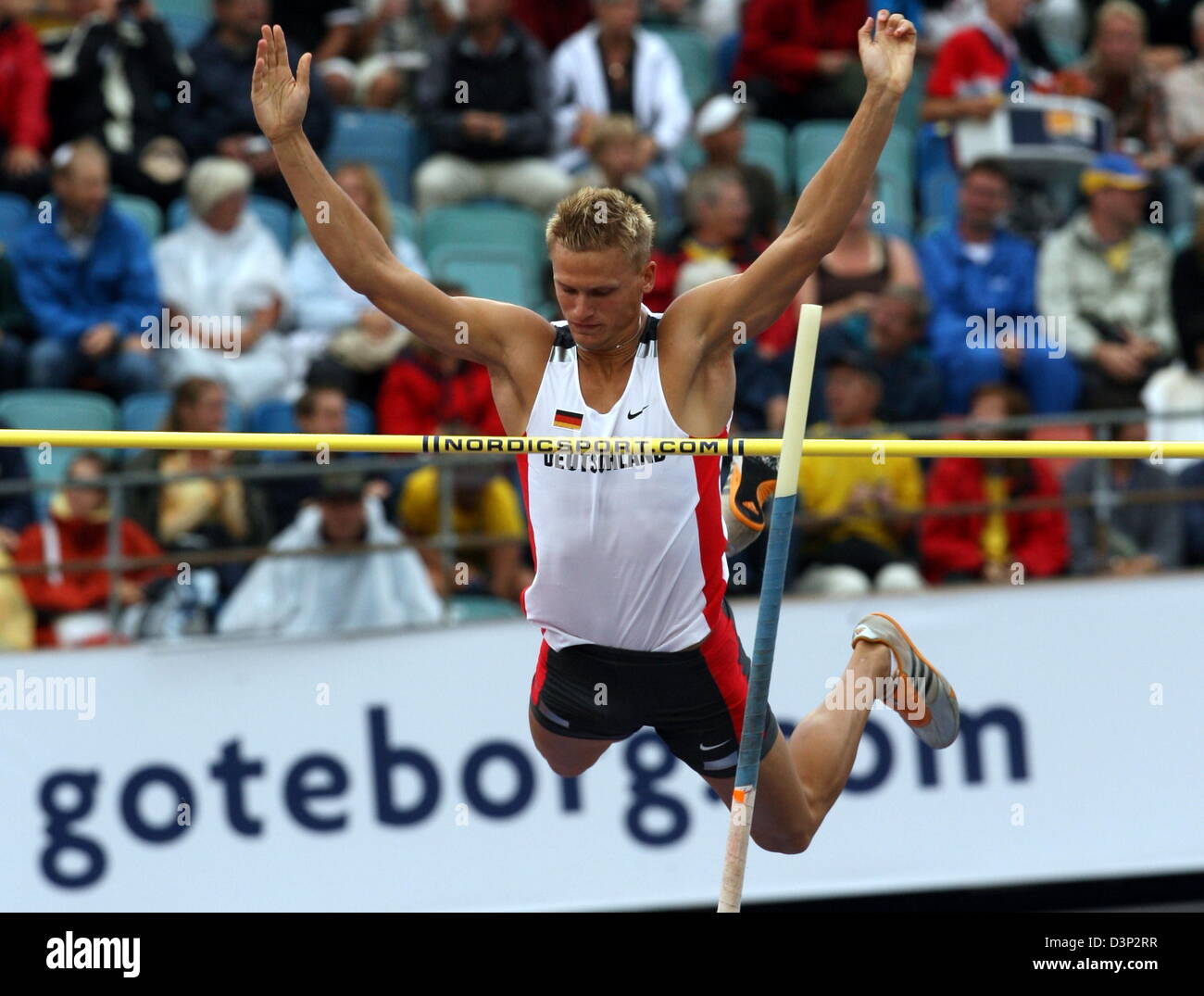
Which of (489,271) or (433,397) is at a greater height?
(489,271)

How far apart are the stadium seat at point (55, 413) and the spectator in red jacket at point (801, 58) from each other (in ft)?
13.8

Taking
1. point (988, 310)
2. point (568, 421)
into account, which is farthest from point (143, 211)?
point (568, 421)

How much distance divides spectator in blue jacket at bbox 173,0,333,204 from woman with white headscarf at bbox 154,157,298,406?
32 centimetres

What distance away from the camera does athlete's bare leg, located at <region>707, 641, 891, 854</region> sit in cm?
614

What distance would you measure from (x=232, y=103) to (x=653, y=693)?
19.2 feet

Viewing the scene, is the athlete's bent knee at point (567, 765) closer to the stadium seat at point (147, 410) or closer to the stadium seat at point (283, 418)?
the stadium seat at point (283, 418)

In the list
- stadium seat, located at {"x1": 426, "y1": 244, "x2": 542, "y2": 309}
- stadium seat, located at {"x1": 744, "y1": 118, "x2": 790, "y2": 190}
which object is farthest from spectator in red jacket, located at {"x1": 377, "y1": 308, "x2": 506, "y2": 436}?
stadium seat, located at {"x1": 744, "y1": 118, "x2": 790, "y2": 190}

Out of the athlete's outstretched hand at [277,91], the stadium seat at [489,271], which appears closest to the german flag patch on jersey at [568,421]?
the athlete's outstretched hand at [277,91]

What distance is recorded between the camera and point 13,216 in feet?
33.4

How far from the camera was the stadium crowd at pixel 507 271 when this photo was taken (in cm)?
886

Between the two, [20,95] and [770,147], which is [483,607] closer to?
[770,147]

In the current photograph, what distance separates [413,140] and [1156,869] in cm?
557

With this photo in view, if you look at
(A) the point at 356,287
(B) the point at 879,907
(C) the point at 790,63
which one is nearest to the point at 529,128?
(C) the point at 790,63

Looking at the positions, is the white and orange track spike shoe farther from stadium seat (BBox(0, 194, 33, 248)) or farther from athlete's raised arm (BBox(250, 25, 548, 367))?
stadium seat (BBox(0, 194, 33, 248))
